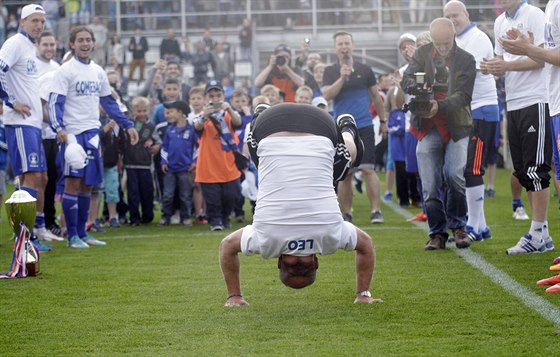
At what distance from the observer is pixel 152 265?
9.86 metres

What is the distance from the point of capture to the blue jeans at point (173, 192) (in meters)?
15.0

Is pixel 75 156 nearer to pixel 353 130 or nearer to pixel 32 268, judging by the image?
pixel 32 268

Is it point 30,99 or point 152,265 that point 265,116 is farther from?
point 30,99

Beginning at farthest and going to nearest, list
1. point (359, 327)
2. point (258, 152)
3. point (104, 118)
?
point (104, 118)
point (258, 152)
point (359, 327)

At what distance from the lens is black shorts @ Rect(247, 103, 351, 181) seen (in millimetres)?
6688

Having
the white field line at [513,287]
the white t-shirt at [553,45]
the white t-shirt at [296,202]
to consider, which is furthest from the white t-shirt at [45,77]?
the white t-shirt at [296,202]

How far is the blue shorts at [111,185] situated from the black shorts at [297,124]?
8060mm

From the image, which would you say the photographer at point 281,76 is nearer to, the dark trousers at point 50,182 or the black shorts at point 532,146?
the dark trousers at point 50,182

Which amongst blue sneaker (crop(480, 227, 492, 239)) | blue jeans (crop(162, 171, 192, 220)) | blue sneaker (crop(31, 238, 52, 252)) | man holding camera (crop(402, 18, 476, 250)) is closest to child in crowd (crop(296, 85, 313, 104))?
blue jeans (crop(162, 171, 192, 220))

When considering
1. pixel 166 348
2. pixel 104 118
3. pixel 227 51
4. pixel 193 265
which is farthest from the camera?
pixel 227 51

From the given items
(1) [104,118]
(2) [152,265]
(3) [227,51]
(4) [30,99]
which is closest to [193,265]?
(2) [152,265]

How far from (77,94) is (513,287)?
18.8 ft

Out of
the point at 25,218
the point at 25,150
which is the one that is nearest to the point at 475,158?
the point at 25,218

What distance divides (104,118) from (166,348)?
9439 millimetres
